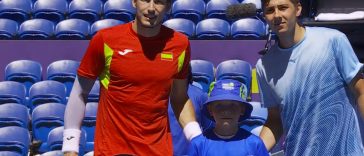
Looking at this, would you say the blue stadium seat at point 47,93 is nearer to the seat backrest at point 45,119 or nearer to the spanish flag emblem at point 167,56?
the seat backrest at point 45,119

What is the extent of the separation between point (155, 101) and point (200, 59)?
5.61m

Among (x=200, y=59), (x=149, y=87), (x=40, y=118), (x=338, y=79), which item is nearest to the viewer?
(x=338, y=79)

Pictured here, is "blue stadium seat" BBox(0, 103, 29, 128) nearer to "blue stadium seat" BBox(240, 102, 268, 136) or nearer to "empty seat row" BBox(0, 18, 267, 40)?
"empty seat row" BBox(0, 18, 267, 40)

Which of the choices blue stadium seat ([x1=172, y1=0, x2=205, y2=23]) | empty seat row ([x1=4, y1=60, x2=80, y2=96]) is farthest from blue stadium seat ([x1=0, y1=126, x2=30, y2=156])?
blue stadium seat ([x1=172, y1=0, x2=205, y2=23])

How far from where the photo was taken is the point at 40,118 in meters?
7.73

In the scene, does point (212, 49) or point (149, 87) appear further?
point (212, 49)

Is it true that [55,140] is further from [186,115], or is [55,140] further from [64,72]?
[186,115]

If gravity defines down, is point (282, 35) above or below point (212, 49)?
above

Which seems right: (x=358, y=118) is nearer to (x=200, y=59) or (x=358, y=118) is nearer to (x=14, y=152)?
(x=14, y=152)

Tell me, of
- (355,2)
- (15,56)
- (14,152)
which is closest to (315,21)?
(355,2)

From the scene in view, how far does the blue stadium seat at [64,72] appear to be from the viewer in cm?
873

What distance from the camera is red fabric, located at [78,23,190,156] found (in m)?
3.54

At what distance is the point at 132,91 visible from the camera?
3.54 meters

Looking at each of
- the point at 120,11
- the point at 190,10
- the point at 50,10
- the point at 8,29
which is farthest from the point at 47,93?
the point at 190,10
